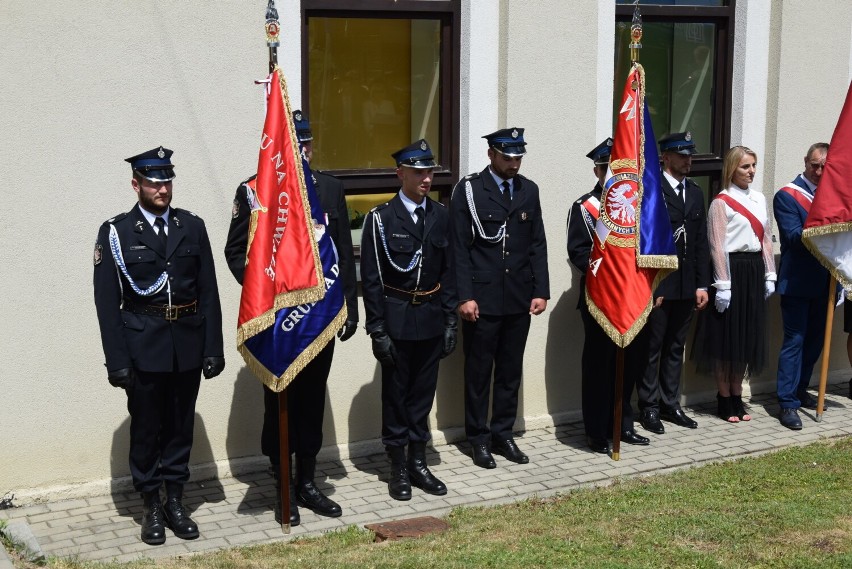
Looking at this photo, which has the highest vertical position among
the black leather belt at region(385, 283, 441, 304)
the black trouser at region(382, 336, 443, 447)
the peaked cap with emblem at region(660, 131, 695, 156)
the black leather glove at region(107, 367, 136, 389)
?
the peaked cap with emblem at region(660, 131, 695, 156)

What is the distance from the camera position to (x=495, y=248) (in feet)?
24.6

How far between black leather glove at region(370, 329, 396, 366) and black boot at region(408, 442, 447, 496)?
61 centimetres

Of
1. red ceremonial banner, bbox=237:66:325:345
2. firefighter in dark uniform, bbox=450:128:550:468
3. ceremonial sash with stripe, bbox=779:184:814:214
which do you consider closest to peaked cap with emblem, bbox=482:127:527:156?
firefighter in dark uniform, bbox=450:128:550:468

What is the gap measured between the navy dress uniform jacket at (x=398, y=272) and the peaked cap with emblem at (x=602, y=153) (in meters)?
1.41

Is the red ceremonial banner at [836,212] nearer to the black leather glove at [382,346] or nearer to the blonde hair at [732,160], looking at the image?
the blonde hair at [732,160]

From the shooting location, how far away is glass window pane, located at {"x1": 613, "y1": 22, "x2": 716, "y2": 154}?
9.14 metres

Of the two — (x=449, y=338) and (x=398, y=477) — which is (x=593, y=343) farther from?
(x=398, y=477)

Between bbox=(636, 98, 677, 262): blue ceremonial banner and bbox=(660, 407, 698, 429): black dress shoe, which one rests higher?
bbox=(636, 98, 677, 262): blue ceremonial banner

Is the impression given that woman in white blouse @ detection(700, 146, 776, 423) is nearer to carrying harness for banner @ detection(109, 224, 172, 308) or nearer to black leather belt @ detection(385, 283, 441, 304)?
black leather belt @ detection(385, 283, 441, 304)

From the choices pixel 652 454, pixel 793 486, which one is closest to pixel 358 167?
pixel 652 454

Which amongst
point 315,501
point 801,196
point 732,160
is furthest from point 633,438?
point 315,501

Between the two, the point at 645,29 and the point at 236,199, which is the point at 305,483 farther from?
the point at 645,29

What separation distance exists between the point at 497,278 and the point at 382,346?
1.03m

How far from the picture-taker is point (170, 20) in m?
6.86
